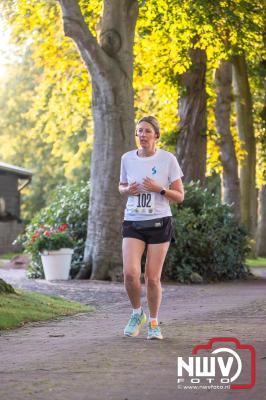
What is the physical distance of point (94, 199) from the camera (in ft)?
68.7

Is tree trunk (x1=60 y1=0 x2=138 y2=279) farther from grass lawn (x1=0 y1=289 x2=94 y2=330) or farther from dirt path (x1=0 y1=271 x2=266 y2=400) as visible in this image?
grass lawn (x1=0 y1=289 x2=94 y2=330)

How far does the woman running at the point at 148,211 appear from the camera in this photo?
32.4ft

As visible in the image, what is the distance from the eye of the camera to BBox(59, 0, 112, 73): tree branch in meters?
20.3

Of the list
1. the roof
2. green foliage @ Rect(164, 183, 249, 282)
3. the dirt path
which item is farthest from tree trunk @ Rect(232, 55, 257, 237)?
the dirt path

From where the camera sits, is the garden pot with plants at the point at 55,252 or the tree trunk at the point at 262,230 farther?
the tree trunk at the point at 262,230

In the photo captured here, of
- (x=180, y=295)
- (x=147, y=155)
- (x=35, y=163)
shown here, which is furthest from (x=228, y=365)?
(x=35, y=163)

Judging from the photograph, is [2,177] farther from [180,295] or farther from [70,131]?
[180,295]

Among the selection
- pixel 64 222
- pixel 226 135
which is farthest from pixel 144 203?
pixel 226 135

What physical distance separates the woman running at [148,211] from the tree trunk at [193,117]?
16.9 meters

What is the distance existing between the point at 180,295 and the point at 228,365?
982 centimetres

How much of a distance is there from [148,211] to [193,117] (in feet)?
58.6
